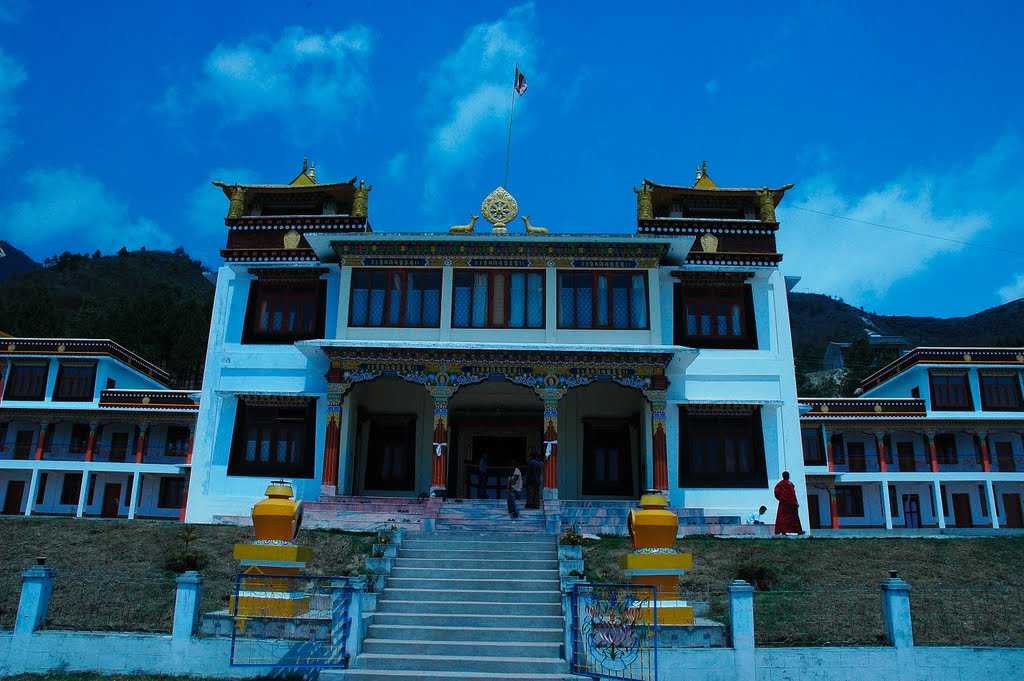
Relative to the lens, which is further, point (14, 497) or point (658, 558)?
point (14, 497)

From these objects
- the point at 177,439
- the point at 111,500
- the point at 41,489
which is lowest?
the point at 111,500

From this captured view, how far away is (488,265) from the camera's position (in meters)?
20.7

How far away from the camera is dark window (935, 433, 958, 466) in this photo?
36.5 meters

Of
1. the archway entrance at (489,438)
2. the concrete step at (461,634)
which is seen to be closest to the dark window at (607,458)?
the archway entrance at (489,438)

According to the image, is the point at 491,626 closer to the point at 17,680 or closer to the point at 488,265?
the point at 17,680

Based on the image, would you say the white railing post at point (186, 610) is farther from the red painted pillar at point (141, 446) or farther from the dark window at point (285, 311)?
the red painted pillar at point (141, 446)

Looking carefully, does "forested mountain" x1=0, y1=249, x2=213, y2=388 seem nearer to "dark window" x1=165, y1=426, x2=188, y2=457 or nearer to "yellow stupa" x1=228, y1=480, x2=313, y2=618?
"dark window" x1=165, y1=426, x2=188, y2=457

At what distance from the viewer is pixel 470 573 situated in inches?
500

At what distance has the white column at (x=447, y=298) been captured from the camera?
66.5 feet

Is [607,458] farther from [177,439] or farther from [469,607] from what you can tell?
[177,439]

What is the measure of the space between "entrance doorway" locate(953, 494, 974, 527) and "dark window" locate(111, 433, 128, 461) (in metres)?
40.1

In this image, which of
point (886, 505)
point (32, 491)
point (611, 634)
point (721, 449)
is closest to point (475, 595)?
point (611, 634)

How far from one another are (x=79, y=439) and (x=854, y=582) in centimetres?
3533

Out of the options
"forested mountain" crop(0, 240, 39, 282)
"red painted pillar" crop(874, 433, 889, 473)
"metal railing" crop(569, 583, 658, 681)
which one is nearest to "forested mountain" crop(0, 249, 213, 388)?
"red painted pillar" crop(874, 433, 889, 473)
